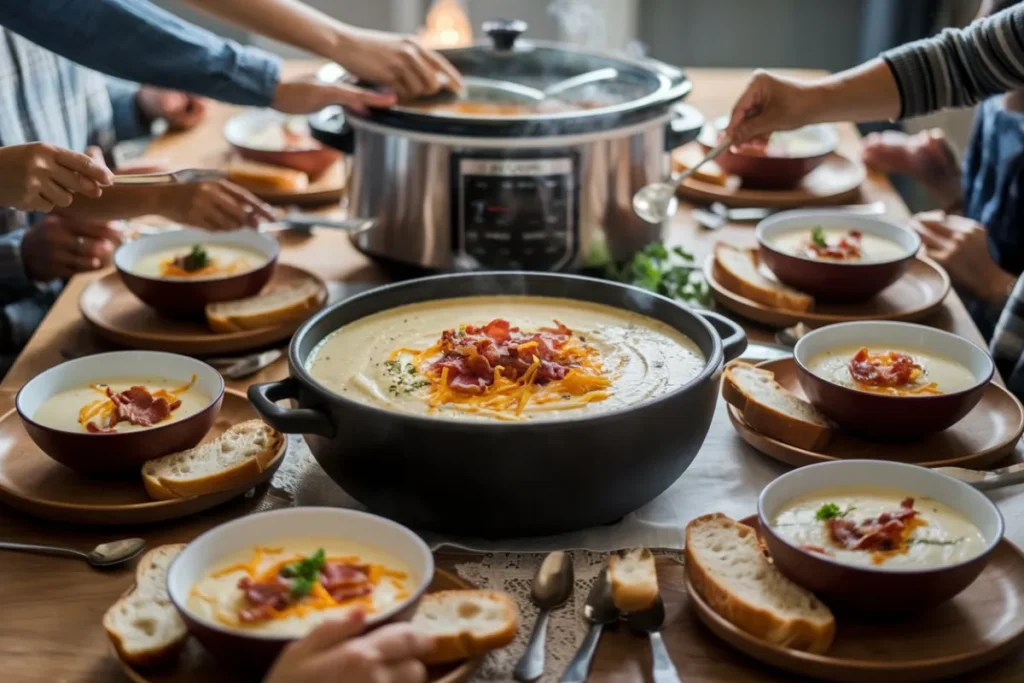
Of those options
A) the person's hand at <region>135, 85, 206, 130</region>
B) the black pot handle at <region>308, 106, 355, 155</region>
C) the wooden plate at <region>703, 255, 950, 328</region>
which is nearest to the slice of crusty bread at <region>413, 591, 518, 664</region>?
the wooden plate at <region>703, 255, 950, 328</region>

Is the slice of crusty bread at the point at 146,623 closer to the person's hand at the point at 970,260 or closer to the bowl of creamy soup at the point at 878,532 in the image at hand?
the bowl of creamy soup at the point at 878,532

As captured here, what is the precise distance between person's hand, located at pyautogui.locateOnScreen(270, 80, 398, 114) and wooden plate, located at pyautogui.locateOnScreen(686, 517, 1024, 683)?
1.21m

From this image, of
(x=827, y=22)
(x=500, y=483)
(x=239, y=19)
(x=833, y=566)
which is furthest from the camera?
(x=827, y=22)

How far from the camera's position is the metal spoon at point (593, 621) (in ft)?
3.86

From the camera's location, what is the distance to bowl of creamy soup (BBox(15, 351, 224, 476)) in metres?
1.47

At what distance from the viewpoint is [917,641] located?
120cm

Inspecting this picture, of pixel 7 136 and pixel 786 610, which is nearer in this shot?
pixel 786 610

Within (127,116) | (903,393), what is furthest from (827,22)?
(903,393)

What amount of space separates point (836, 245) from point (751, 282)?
0.21 meters

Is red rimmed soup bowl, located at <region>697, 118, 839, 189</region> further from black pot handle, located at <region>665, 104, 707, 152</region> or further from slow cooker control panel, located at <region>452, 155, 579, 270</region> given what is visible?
slow cooker control panel, located at <region>452, 155, 579, 270</region>

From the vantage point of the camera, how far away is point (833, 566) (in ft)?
3.85

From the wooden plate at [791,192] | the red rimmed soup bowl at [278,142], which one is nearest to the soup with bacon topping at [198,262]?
the red rimmed soup bowl at [278,142]

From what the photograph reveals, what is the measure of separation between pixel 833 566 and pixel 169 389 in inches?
36.4

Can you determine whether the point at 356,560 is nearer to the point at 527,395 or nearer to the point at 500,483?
the point at 500,483
